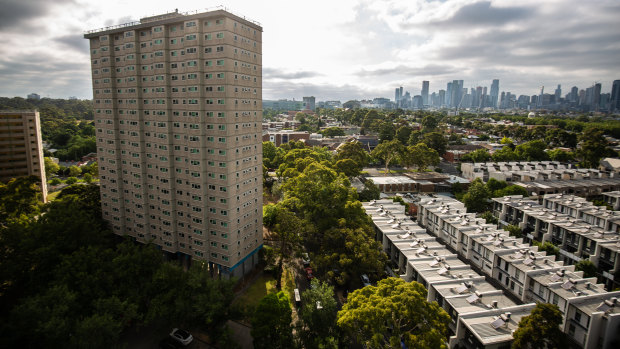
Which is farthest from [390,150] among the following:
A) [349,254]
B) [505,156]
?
[349,254]

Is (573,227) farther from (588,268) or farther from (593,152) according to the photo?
(593,152)

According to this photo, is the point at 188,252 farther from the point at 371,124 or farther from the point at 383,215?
the point at 371,124

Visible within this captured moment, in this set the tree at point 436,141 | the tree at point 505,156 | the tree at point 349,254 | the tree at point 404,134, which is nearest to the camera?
the tree at point 349,254

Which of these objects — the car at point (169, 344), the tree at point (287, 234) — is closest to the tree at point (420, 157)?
the tree at point (287, 234)

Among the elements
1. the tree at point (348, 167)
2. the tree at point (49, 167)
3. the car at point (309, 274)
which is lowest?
the car at point (309, 274)

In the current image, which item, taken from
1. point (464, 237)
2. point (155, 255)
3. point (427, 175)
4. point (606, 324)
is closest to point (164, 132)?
point (155, 255)

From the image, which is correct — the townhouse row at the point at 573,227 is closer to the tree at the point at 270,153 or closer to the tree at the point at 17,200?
the tree at the point at 270,153
